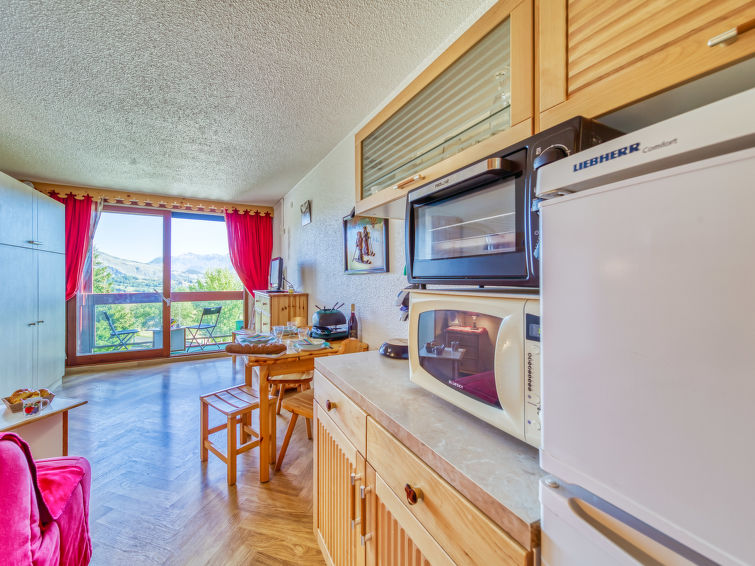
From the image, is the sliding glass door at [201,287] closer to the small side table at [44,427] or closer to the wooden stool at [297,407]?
the small side table at [44,427]

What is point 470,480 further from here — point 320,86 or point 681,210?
point 320,86

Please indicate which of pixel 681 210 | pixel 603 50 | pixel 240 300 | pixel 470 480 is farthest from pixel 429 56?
pixel 240 300

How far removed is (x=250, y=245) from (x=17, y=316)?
2.62 m

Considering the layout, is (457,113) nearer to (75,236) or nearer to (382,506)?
(382,506)

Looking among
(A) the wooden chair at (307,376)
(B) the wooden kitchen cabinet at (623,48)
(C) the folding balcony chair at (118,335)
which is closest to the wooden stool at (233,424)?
(A) the wooden chair at (307,376)

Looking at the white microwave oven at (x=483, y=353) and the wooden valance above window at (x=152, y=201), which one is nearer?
the white microwave oven at (x=483, y=353)

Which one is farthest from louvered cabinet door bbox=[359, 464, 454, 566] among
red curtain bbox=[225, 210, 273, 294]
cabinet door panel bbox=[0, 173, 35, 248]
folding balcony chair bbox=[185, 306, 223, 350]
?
folding balcony chair bbox=[185, 306, 223, 350]

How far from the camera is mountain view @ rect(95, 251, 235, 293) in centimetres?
433

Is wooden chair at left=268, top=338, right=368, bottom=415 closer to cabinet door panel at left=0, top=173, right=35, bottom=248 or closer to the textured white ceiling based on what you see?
the textured white ceiling

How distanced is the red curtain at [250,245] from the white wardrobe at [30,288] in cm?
191

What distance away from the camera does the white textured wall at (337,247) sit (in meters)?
1.89

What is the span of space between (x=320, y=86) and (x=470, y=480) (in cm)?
212

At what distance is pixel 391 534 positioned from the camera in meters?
0.81

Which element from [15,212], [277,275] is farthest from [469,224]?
[15,212]
